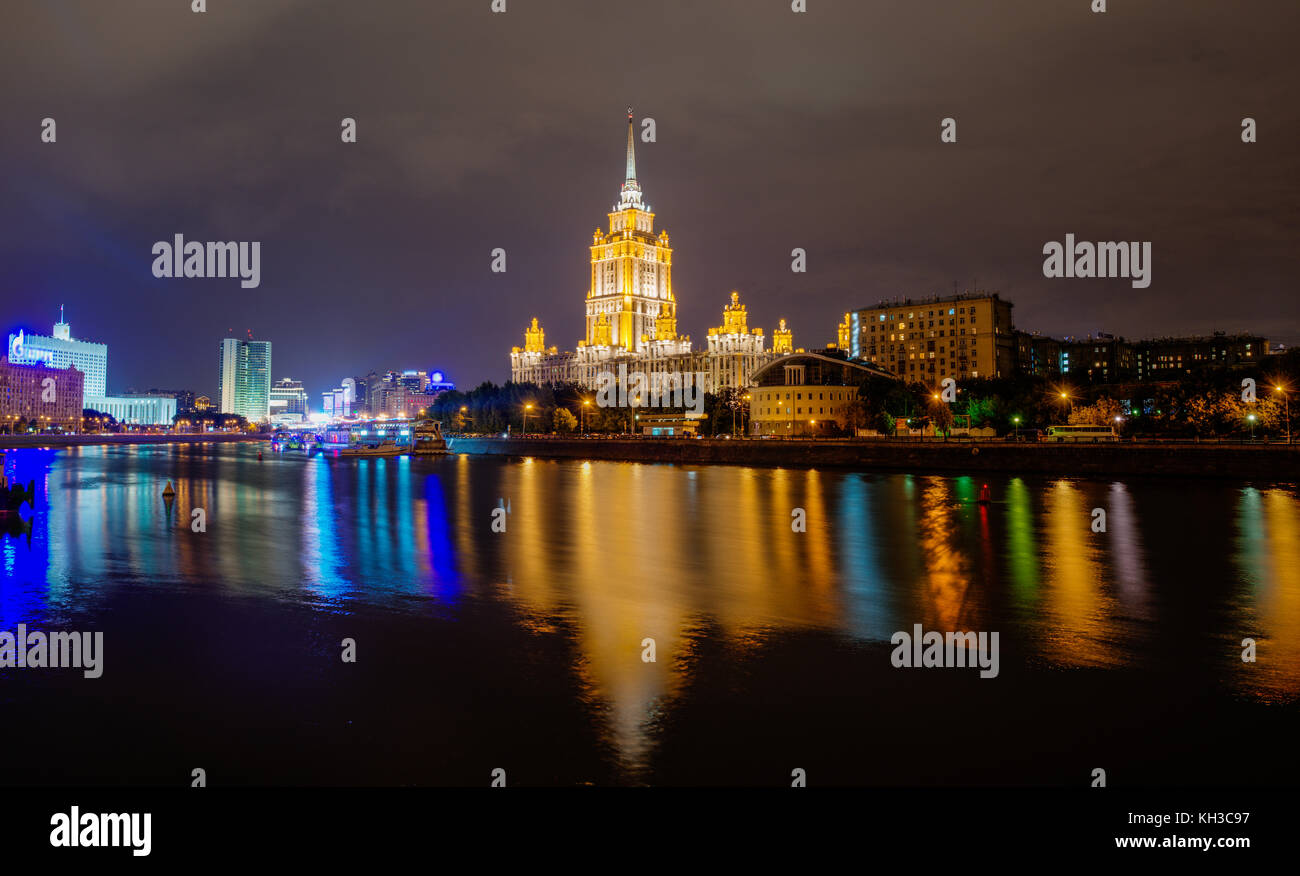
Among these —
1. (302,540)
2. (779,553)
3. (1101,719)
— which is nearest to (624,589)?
(779,553)

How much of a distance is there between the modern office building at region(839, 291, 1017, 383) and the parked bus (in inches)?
2124

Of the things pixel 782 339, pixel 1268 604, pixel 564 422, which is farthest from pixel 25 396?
pixel 1268 604

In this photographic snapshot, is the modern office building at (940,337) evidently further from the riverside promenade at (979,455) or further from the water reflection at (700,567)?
the water reflection at (700,567)

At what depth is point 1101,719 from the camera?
10.1 meters

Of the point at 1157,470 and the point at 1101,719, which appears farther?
the point at 1157,470

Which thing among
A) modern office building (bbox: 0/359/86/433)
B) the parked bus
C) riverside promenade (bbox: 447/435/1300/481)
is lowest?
riverside promenade (bbox: 447/435/1300/481)

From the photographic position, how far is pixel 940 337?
13788 centimetres

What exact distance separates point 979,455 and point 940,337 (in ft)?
265

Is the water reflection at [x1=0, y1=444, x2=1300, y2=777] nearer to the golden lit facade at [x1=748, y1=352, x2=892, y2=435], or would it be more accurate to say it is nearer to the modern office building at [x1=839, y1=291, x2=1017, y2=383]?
the golden lit facade at [x1=748, y1=352, x2=892, y2=435]

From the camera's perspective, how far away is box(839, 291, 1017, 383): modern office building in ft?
437

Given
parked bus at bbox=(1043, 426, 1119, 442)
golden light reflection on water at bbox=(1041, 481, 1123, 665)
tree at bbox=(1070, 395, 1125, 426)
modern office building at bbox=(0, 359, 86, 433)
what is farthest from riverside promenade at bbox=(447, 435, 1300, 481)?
modern office building at bbox=(0, 359, 86, 433)
